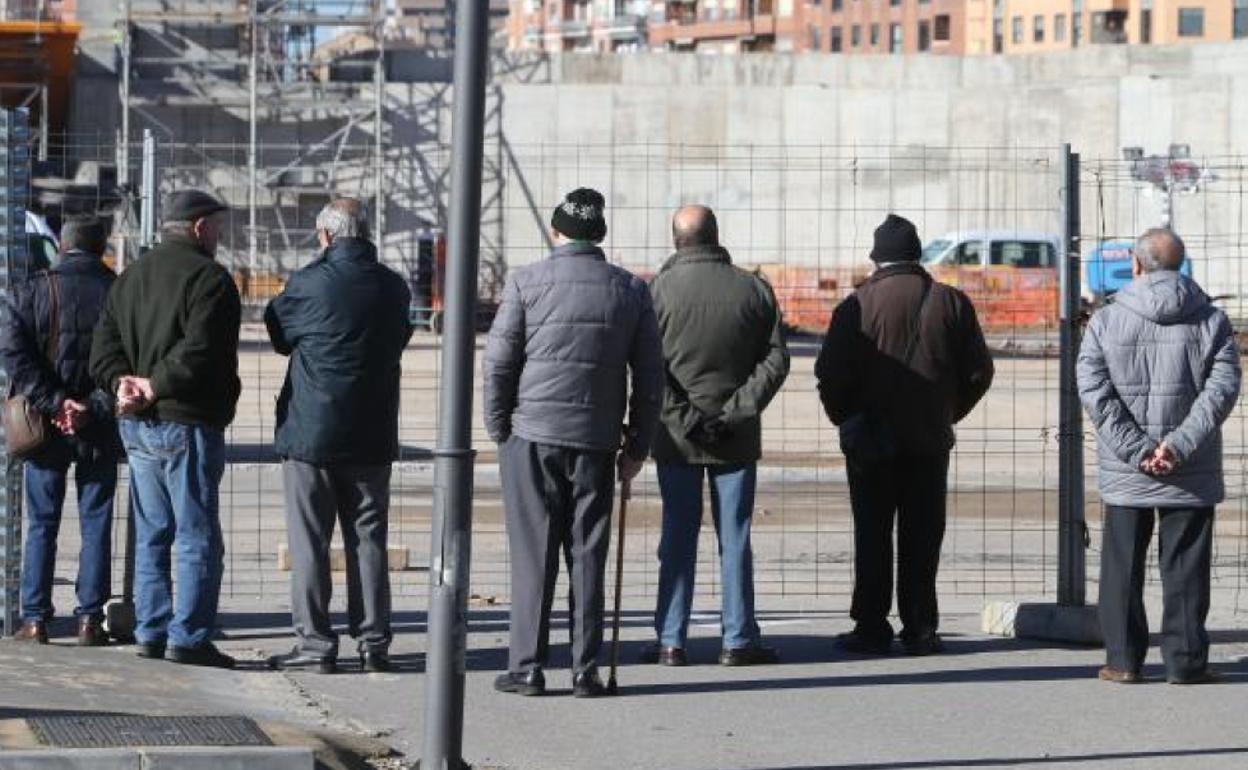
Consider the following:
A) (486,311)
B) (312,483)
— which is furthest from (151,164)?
(486,311)

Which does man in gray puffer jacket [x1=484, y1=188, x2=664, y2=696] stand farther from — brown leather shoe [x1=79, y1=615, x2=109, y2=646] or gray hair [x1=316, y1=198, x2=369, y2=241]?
brown leather shoe [x1=79, y1=615, x2=109, y2=646]

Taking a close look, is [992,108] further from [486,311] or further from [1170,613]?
[1170,613]

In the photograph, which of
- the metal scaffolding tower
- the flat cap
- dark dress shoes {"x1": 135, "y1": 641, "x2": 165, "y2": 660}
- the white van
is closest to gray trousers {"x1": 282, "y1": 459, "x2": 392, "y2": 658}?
dark dress shoes {"x1": 135, "y1": 641, "x2": 165, "y2": 660}

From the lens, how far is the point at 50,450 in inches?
420

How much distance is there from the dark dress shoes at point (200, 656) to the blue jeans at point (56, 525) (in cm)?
66

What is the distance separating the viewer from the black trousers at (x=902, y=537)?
11.0m

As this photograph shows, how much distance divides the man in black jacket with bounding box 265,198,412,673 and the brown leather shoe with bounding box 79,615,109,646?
928 millimetres

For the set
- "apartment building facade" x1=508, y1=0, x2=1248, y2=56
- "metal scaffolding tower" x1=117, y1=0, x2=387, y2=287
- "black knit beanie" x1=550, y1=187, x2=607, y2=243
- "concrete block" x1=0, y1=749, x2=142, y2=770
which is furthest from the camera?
"apartment building facade" x1=508, y1=0, x2=1248, y2=56

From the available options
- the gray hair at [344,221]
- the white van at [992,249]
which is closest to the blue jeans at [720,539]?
the gray hair at [344,221]

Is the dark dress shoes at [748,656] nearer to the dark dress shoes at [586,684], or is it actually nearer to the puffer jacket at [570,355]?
the dark dress shoes at [586,684]

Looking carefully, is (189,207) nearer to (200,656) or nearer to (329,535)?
(329,535)

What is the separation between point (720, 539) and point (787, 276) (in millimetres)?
27732

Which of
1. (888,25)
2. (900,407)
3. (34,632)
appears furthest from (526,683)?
(888,25)

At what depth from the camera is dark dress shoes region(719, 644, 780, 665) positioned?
1057cm
